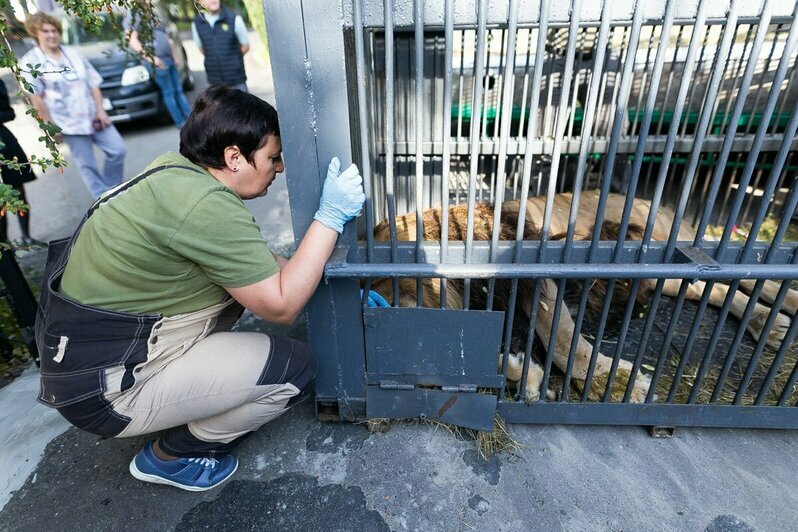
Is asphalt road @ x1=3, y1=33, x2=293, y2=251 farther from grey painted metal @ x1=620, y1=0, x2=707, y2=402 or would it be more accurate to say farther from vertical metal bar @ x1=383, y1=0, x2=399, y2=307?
grey painted metal @ x1=620, y1=0, x2=707, y2=402

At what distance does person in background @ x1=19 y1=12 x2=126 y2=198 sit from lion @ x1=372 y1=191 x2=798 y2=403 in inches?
138

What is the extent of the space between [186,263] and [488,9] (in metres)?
1.40

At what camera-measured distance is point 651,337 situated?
3172mm

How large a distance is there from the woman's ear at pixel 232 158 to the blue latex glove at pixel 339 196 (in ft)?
1.23

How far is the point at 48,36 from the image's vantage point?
14.0 feet

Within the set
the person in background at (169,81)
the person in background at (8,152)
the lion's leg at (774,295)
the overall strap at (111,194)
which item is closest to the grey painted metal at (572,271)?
the overall strap at (111,194)

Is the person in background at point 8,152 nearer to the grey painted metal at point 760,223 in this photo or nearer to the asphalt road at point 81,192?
the asphalt road at point 81,192

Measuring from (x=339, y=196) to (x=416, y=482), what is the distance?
131cm

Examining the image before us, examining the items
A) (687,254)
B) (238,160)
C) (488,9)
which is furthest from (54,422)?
(687,254)

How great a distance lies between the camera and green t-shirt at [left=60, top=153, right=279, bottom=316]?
173cm

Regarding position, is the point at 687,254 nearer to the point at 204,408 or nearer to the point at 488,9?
the point at 488,9

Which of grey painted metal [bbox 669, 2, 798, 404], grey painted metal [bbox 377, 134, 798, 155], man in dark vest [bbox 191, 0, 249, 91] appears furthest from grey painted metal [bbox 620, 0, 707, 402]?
man in dark vest [bbox 191, 0, 249, 91]

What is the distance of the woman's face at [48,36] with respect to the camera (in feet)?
13.9

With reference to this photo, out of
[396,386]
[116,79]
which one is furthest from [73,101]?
[116,79]
